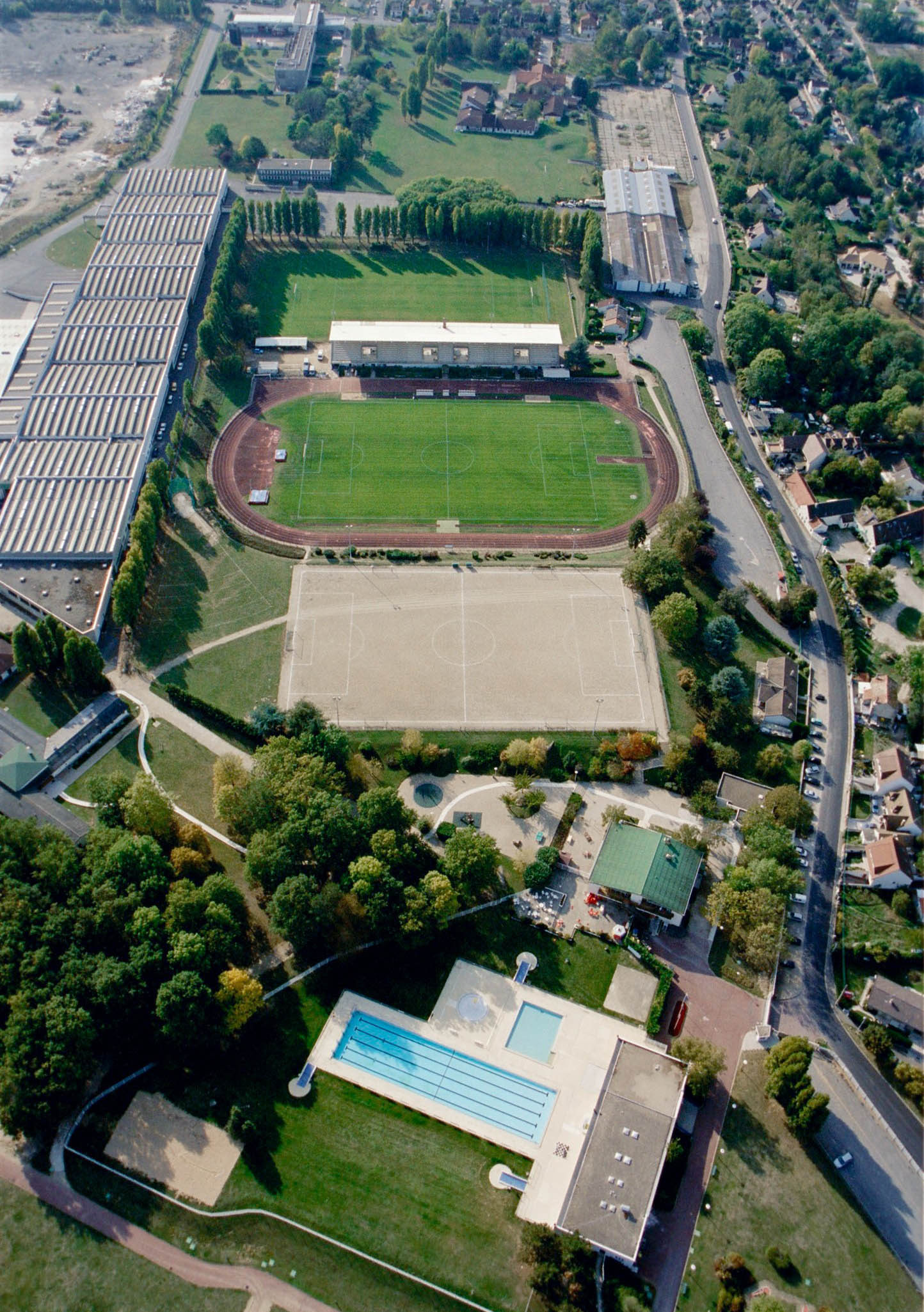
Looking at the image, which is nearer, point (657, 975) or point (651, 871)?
point (657, 975)

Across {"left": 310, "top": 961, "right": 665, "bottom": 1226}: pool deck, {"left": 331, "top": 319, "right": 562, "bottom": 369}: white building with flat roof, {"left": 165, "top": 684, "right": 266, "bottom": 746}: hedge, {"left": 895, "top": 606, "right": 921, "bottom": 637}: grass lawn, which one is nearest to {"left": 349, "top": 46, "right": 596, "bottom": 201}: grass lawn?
{"left": 331, "top": 319, "right": 562, "bottom": 369}: white building with flat roof

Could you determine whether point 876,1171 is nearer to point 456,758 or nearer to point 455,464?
point 456,758

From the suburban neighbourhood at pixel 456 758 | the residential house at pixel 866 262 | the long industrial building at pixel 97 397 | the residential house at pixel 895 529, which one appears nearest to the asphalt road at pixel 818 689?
the suburban neighbourhood at pixel 456 758

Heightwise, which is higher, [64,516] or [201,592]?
[64,516]

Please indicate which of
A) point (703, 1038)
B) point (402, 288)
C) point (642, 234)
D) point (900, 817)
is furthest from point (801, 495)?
point (402, 288)

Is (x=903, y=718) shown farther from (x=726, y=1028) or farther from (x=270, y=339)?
(x=270, y=339)

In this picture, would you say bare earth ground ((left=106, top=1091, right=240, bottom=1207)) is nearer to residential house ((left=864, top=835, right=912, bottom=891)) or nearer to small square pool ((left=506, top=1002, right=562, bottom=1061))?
small square pool ((left=506, top=1002, right=562, bottom=1061))
